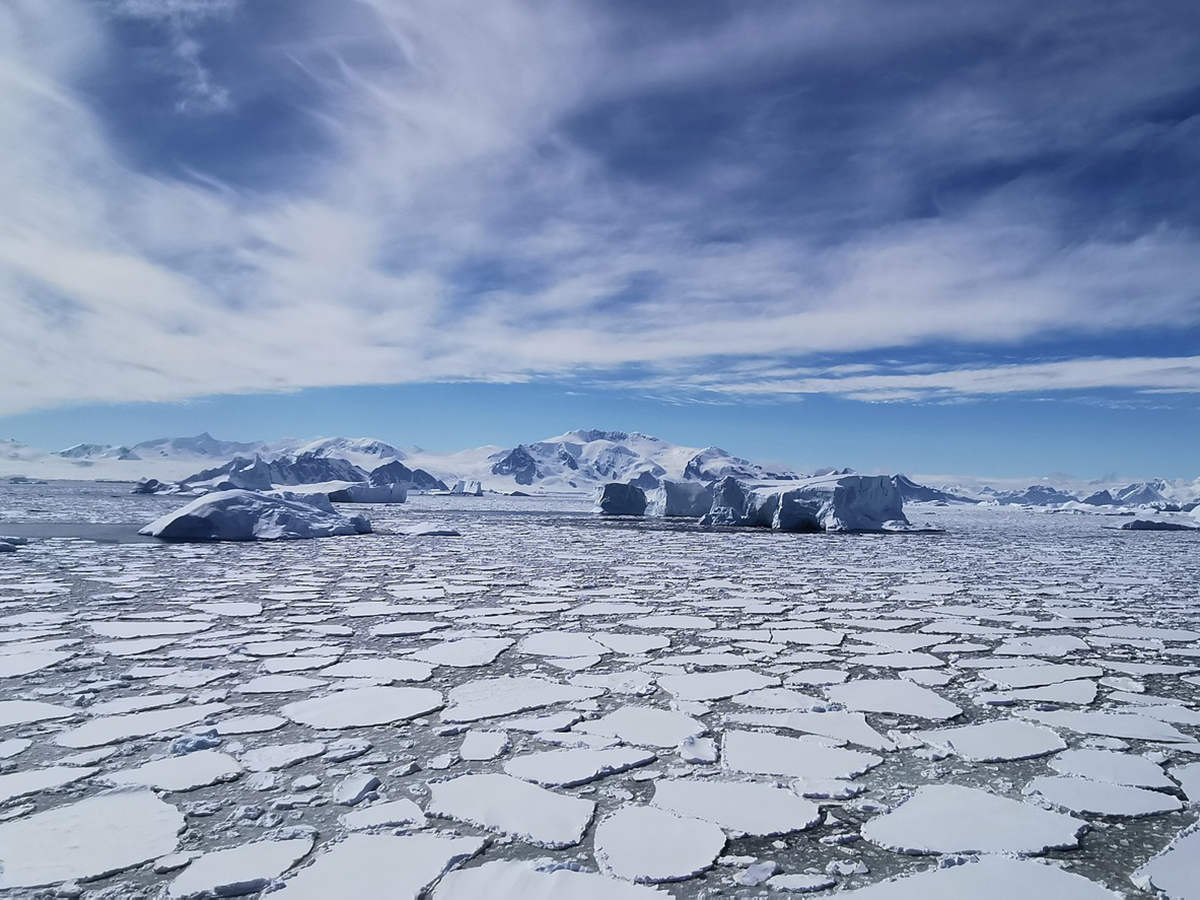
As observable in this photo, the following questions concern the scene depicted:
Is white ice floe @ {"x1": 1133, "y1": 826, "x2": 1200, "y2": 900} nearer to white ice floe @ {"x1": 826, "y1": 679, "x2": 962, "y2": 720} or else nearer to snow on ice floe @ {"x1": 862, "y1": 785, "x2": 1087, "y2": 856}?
snow on ice floe @ {"x1": 862, "y1": 785, "x2": 1087, "y2": 856}

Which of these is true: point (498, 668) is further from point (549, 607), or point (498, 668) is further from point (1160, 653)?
point (1160, 653)

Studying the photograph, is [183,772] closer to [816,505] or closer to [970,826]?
[970,826]

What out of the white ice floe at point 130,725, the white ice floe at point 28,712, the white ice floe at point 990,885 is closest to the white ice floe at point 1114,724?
the white ice floe at point 990,885

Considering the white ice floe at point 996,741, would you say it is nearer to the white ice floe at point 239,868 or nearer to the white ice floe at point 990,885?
the white ice floe at point 990,885

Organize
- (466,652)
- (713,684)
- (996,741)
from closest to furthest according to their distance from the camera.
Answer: (996,741) < (713,684) < (466,652)

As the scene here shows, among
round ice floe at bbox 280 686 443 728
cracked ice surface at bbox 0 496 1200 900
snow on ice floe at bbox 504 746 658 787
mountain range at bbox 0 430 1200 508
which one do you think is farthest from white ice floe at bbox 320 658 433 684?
mountain range at bbox 0 430 1200 508

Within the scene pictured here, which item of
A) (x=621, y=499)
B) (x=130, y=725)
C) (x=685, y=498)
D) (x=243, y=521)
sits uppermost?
(x=685, y=498)

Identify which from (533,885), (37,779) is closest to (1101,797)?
(533,885)
